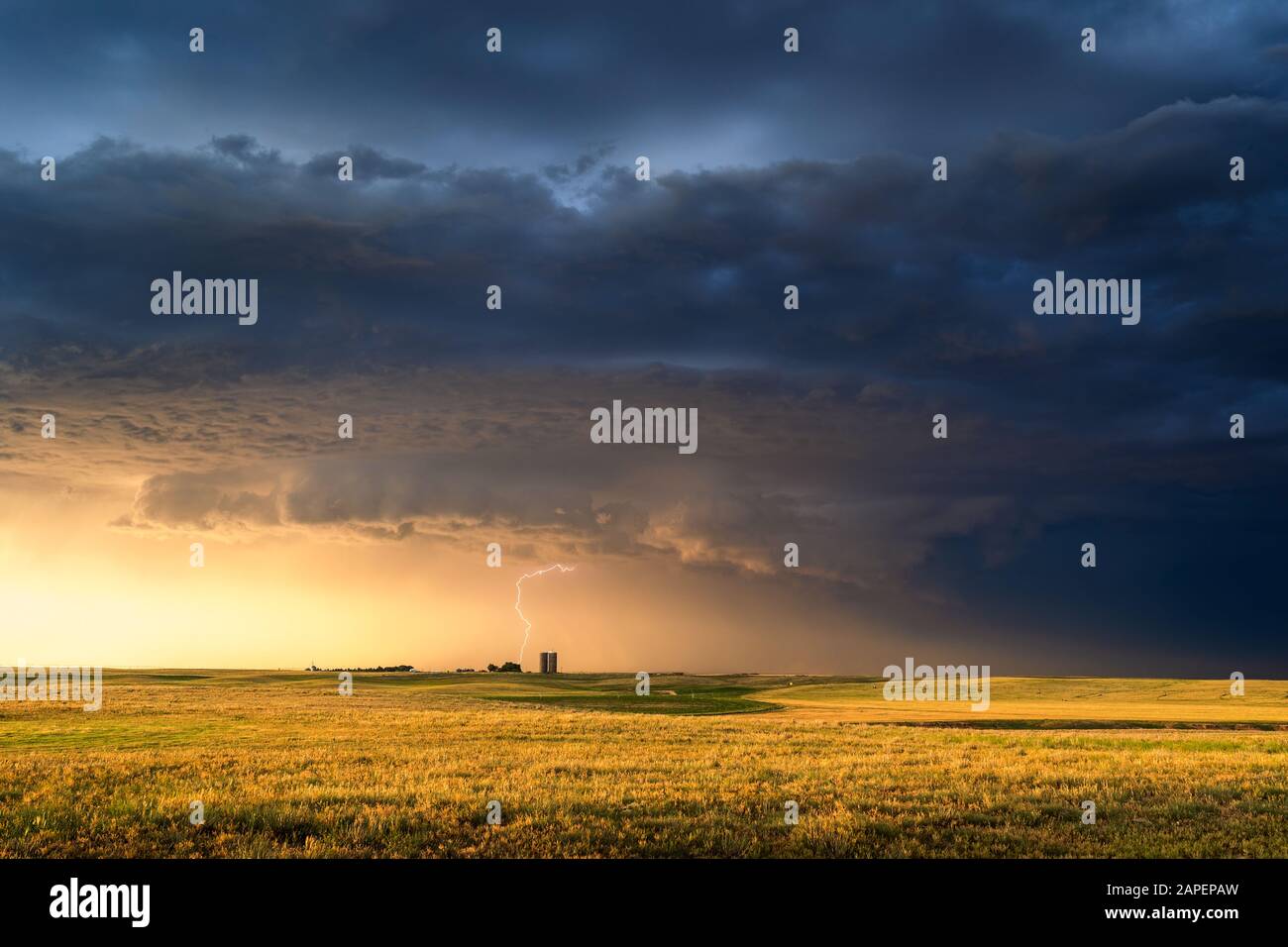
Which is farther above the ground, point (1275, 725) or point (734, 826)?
point (734, 826)

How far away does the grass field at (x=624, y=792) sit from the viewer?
15797 millimetres

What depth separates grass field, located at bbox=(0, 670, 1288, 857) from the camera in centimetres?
1580

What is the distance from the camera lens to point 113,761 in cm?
2800

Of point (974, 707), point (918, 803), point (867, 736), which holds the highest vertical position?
point (918, 803)

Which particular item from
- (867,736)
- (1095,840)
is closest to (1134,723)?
(867,736)

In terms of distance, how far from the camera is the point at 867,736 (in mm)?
40812

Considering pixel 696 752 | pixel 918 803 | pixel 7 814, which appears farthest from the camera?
pixel 696 752

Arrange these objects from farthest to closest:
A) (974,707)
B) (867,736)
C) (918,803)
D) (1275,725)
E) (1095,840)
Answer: (974,707)
(1275,725)
(867,736)
(918,803)
(1095,840)

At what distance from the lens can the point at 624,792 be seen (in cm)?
2069

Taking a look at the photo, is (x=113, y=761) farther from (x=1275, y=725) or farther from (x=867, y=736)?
(x=1275, y=725)
